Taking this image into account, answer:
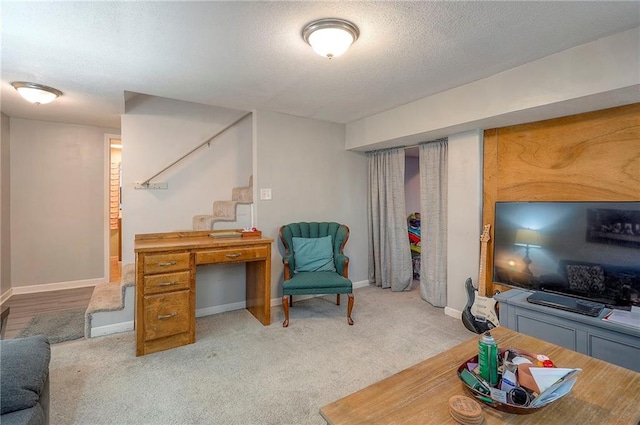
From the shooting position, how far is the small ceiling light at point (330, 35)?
1770 mm

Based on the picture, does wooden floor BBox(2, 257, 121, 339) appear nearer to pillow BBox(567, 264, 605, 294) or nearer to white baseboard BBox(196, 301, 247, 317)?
white baseboard BBox(196, 301, 247, 317)

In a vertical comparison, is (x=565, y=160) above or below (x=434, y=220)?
above

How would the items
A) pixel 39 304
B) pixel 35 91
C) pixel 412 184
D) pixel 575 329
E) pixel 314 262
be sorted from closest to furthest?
pixel 575 329 < pixel 35 91 < pixel 314 262 < pixel 39 304 < pixel 412 184

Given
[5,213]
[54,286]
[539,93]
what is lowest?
[54,286]

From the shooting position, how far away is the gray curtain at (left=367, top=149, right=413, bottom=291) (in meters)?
4.11

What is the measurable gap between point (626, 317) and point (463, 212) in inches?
57.6

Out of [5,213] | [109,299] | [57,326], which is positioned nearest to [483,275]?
[109,299]

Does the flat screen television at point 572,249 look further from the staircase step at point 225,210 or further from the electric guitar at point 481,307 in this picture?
the staircase step at point 225,210

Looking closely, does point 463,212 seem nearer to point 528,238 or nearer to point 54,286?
point 528,238

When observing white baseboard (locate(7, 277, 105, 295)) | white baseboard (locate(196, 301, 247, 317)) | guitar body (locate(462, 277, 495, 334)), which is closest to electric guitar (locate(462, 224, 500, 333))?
guitar body (locate(462, 277, 495, 334))

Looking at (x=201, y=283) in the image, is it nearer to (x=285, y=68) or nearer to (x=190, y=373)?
(x=190, y=373)

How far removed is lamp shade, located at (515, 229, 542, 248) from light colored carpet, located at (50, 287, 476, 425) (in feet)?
3.19

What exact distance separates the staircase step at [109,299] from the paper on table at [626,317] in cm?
370

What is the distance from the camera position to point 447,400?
119 centimetres
